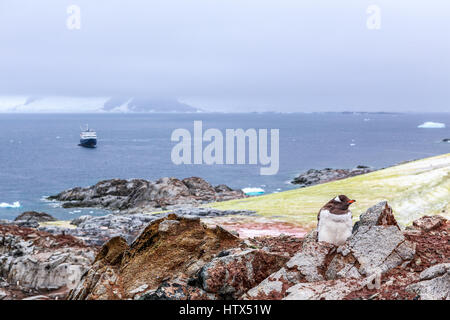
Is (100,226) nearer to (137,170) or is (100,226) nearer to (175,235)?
(175,235)

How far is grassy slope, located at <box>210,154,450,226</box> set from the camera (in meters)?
27.2

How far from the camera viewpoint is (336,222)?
1045cm

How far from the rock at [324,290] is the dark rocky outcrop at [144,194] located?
164 ft

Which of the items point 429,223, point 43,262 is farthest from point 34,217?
point 429,223

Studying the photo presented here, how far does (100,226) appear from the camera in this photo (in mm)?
29656

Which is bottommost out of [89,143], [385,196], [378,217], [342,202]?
[89,143]

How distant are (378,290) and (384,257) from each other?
1.30 m

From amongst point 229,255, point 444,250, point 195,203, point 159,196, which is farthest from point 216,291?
point 159,196

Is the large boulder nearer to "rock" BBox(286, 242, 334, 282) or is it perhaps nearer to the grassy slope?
"rock" BBox(286, 242, 334, 282)

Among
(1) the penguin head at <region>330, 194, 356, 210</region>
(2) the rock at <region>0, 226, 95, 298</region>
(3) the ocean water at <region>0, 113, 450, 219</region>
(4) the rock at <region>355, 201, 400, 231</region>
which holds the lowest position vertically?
(3) the ocean water at <region>0, 113, 450, 219</region>

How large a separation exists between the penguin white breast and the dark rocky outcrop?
4852 centimetres

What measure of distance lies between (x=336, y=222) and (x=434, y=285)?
2.55 m

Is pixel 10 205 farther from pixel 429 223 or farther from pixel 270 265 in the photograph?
pixel 270 265

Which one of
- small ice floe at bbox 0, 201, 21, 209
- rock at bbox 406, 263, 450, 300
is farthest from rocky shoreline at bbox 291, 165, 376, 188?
rock at bbox 406, 263, 450, 300
